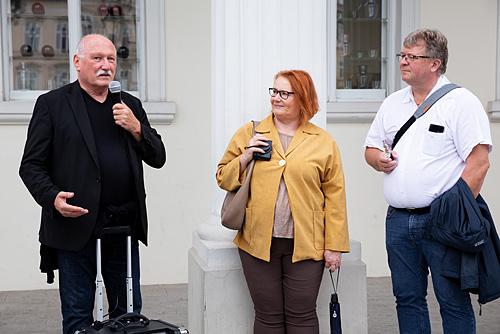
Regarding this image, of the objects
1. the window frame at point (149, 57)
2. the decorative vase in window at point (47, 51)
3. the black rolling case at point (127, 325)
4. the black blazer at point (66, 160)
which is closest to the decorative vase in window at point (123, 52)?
the window frame at point (149, 57)

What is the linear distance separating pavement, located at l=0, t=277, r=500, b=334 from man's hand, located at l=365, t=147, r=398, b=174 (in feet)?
5.72

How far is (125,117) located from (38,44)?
3464mm

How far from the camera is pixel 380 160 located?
12.6 feet

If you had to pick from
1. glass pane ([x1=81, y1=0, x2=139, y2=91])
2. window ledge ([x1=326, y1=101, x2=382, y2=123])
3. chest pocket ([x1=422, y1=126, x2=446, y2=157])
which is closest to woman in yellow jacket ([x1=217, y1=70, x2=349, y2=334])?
chest pocket ([x1=422, y1=126, x2=446, y2=157])

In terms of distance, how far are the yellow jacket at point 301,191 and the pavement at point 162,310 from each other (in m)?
1.84

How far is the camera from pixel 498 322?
5.44 metres

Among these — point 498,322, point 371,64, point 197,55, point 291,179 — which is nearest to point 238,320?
point 291,179

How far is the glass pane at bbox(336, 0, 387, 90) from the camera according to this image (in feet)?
22.6

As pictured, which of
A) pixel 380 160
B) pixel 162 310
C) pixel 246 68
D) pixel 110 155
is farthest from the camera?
pixel 162 310

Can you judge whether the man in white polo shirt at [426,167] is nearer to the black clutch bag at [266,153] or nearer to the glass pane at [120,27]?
the black clutch bag at [266,153]

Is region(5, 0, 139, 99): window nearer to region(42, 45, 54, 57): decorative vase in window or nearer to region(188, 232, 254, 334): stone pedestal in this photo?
region(42, 45, 54, 57): decorative vase in window

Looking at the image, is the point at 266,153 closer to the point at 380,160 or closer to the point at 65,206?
the point at 380,160

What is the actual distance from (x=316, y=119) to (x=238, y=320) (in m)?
1.27

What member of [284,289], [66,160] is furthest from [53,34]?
[284,289]
